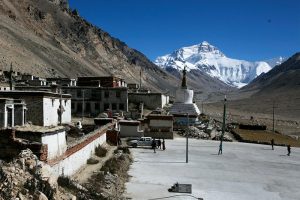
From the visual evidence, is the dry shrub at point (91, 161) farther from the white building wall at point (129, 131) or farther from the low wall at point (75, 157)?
the white building wall at point (129, 131)

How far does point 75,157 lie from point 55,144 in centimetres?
425

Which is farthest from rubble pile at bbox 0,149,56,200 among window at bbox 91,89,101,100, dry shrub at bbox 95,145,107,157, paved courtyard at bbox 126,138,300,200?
window at bbox 91,89,101,100

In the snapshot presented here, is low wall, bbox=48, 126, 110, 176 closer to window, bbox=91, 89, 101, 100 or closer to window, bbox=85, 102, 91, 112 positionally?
window, bbox=85, 102, 91, 112

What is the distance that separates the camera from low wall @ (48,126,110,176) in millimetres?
17028

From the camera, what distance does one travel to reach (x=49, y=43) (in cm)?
14800

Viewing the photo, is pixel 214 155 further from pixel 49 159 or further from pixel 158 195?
pixel 49 159

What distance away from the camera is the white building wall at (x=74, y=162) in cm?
1713

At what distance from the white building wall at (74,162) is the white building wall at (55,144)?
1.28ft

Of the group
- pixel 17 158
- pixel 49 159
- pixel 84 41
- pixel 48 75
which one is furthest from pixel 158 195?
pixel 84 41

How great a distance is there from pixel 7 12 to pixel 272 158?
127003 millimetres

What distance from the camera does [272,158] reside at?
3569cm

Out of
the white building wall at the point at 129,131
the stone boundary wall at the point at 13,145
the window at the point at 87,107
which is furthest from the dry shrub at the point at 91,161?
the window at the point at 87,107

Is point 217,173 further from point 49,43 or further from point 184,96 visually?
point 49,43

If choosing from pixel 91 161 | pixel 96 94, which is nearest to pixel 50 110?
pixel 91 161
